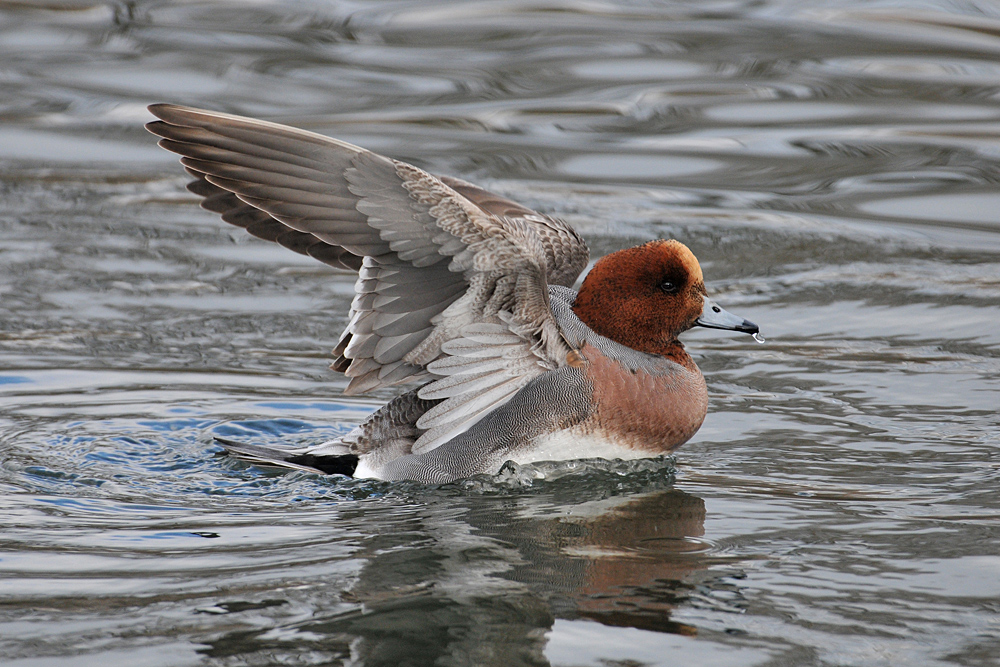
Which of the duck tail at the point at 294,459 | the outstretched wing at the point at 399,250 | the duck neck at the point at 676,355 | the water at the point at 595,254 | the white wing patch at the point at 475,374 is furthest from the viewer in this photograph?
the duck neck at the point at 676,355

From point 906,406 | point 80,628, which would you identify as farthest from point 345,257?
point 906,406

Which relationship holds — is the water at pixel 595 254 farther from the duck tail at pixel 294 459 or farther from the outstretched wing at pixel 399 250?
the outstretched wing at pixel 399 250

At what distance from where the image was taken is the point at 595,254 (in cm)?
777

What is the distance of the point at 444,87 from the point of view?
11.2m

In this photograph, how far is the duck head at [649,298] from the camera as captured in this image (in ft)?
16.0

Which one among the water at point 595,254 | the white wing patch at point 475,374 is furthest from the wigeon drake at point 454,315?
the water at point 595,254

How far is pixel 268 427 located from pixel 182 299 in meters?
1.89

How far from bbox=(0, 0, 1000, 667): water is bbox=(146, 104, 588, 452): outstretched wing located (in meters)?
0.47

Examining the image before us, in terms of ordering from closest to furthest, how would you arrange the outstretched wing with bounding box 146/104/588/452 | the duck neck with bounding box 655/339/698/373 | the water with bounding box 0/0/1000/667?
the water with bounding box 0/0/1000/667
the outstretched wing with bounding box 146/104/588/452
the duck neck with bounding box 655/339/698/373

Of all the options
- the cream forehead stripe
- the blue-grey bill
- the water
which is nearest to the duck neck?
the blue-grey bill

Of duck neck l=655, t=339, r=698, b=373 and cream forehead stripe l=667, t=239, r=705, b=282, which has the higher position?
cream forehead stripe l=667, t=239, r=705, b=282

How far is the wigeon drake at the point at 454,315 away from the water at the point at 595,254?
200 millimetres

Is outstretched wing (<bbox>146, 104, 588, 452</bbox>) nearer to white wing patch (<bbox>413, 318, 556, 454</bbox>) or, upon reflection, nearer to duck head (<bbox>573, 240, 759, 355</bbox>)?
white wing patch (<bbox>413, 318, 556, 454</bbox>)

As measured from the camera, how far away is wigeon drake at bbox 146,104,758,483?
4.20 meters
